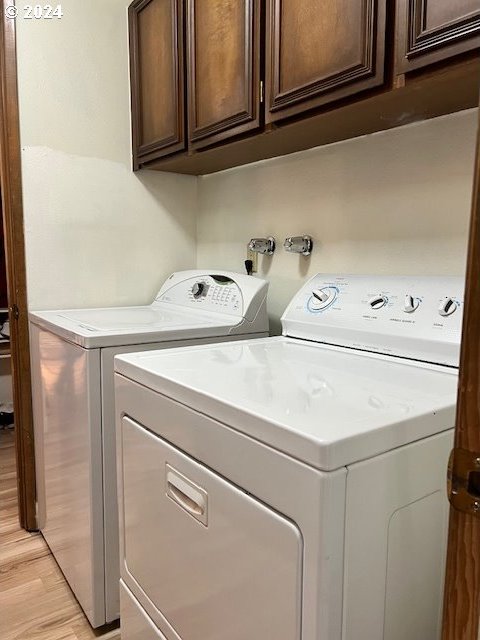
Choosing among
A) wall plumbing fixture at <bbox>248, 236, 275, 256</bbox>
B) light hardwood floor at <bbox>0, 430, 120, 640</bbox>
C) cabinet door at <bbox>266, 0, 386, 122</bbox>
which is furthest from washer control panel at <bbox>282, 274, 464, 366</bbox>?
light hardwood floor at <bbox>0, 430, 120, 640</bbox>

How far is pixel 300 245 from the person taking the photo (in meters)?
1.67

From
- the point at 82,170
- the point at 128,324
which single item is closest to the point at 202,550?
the point at 128,324

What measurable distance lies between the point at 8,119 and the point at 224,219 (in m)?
0.94

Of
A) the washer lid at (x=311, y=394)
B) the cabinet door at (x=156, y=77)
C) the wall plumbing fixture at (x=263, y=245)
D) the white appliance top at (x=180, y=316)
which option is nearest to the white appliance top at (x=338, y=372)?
the washer lid at (x=311, y=394)

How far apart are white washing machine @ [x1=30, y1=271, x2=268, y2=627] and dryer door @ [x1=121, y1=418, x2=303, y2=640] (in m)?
0.31

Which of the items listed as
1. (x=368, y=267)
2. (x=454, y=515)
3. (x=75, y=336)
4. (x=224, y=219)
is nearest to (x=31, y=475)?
(x=75, y=336)

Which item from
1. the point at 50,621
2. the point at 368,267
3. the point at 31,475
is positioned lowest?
the point at 50,621

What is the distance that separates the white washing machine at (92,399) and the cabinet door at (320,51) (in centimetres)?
66

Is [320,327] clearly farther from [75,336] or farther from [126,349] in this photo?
[75,336]

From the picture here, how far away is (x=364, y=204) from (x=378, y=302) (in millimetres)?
398

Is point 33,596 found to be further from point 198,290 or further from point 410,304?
point 410,304

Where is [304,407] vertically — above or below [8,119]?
below

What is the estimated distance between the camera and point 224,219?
6.97 ft

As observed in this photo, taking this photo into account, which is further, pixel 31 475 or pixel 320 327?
pixel 31 475
